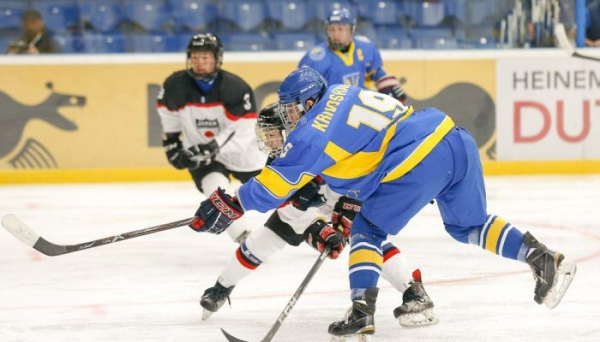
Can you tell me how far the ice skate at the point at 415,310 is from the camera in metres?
3.45

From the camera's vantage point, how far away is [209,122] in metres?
5.26

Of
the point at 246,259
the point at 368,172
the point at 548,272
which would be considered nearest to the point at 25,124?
the point at 246,259

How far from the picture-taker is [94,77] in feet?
27.8

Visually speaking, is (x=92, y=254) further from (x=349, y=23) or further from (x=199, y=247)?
(x=349, y=23)

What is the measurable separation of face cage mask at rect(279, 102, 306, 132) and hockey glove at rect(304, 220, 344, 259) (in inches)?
13.6

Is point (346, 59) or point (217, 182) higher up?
point (346, 59)

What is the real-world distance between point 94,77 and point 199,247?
3.45 meters

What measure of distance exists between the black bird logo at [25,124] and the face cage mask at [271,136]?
5.33 m

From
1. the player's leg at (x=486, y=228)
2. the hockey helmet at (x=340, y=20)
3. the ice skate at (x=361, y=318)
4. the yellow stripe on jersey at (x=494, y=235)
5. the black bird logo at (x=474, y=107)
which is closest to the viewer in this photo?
the ice skate at (x=361, y=318)

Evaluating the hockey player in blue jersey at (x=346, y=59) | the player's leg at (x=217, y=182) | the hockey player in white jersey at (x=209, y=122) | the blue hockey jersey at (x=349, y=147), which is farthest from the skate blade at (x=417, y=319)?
the hockey player in blue jersey at (x=346, y=59)

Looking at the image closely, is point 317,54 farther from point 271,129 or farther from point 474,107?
point 271,129

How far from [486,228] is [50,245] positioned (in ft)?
4.89

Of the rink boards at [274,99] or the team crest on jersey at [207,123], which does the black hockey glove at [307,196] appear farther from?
the rink boards at [274,99]

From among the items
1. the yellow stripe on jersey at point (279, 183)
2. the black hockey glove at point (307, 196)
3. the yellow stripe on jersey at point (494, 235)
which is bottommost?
the yellow stripe on jersey at point (494, 235)
